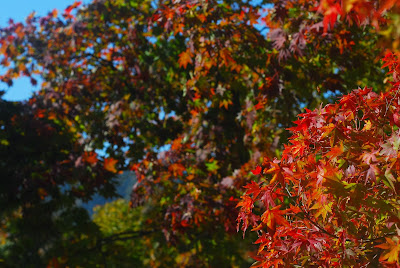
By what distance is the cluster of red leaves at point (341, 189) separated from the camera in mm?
1662

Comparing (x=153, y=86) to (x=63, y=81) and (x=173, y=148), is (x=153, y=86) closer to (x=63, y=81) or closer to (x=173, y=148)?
(x=173, y=148)

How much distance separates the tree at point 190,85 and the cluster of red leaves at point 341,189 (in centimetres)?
205

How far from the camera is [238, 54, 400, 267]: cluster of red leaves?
1662mm

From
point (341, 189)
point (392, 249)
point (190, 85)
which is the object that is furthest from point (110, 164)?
point (392, 249)

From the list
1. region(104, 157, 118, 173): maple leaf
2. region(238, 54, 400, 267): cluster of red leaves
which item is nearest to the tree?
region(104, 157, 118, 173): maple leaf

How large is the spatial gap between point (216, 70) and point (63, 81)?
3.09 m

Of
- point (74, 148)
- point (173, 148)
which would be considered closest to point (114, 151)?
point (74, 148)

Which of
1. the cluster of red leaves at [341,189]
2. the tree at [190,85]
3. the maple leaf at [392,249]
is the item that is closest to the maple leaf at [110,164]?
the tree at [190,85]

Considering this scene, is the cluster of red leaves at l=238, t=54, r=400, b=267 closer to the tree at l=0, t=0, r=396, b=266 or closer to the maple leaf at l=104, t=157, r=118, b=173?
the tree at l=0, t=0, r=396, b=266

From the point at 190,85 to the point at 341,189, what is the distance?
343cm

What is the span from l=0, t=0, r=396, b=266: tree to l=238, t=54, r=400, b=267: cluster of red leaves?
205 cm

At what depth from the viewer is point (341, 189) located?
166 centimetres

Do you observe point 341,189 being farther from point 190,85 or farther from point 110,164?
point 110,164

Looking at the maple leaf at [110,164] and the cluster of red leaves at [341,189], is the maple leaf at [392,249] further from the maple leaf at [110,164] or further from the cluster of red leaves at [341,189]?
the maple leaf at [110,164]
